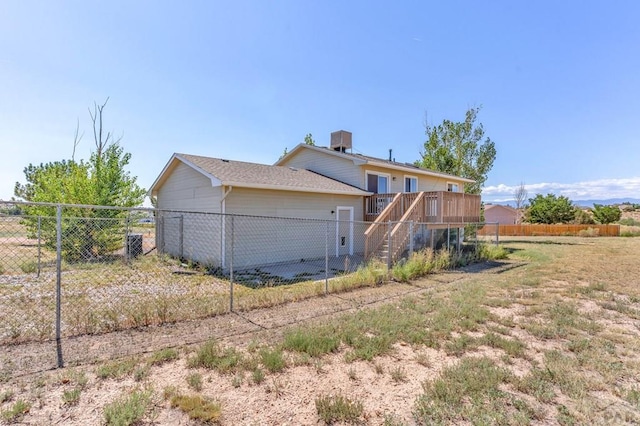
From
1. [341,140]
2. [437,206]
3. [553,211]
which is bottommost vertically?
[437,206]

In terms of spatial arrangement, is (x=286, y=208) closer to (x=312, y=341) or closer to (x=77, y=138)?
(x=312, y=341)

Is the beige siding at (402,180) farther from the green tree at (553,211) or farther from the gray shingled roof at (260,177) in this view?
the green tree at (553,211)

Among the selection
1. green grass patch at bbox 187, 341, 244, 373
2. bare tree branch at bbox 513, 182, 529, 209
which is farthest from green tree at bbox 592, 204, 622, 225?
green grass patch at bbox 187, 341, 244, 373

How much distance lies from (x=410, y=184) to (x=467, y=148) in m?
9.71

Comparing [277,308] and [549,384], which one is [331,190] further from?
[549,384]

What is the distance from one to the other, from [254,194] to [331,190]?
341 centimetres

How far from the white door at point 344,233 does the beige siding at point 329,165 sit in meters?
1.63

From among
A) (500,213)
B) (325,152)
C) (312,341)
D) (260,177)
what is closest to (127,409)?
(312,341)

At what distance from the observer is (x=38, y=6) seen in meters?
7.94

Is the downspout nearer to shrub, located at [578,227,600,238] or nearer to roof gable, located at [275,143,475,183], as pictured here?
roof gable, located at [275,143,475,183]

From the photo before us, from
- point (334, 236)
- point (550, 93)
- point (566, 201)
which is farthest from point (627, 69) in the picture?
point (566, 201)

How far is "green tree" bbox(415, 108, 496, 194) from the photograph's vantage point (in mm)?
24484

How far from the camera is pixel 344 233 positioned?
14352 millimetres

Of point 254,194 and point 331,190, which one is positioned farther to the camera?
point 331,190
